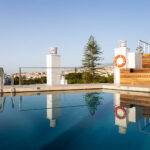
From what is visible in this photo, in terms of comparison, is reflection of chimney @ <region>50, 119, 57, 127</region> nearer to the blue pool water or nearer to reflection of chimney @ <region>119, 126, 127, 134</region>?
the blue pool water

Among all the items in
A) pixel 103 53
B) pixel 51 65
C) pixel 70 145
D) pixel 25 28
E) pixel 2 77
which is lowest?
pixel 70 145

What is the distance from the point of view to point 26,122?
2477 mm

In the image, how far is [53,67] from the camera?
6.45m

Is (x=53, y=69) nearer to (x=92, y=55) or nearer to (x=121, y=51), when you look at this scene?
(x=121, y=51)

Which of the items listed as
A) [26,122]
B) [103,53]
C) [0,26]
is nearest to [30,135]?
[26,122]

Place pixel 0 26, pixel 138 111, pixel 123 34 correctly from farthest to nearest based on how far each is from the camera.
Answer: pixel 123 34 < pixel 0 26 < pixel 138 111

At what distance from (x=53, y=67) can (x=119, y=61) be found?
269 centimetres

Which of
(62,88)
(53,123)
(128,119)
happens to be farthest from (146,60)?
(53,123)

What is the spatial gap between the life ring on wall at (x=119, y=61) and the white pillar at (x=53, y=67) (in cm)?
236

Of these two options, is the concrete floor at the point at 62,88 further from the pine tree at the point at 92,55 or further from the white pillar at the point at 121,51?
the pine tree at the point at 92,55

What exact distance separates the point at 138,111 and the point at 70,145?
1766mm

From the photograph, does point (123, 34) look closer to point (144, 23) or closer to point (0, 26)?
point (144, 23)

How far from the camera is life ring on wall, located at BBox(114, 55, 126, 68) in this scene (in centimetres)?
668

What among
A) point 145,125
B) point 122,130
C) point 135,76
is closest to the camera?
point 122,130
